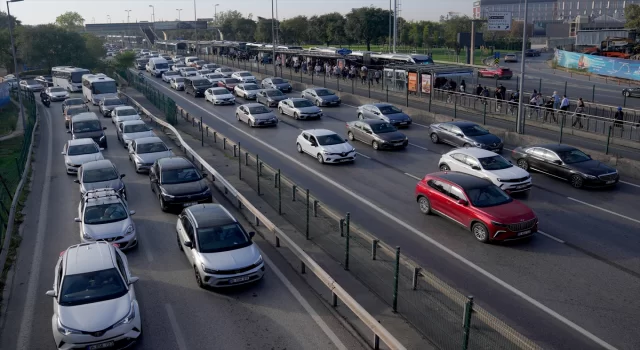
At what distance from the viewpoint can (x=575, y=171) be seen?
19234 mm

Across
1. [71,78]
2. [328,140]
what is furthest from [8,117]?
[328,140]

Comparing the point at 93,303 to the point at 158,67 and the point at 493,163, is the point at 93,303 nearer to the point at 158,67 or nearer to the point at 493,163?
the point at 493,163

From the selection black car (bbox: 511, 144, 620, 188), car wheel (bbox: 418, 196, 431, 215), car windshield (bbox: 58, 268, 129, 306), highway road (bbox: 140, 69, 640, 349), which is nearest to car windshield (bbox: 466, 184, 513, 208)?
highway road (bbox: 140, 69, 640, 349)

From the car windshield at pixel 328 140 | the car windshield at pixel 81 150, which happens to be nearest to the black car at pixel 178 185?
the car windshield at pixel 81 150

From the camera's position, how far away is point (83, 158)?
22.9 metres

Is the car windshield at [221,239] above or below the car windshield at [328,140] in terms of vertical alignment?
below

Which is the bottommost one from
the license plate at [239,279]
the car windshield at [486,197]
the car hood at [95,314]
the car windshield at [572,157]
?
the license plate at [239,279]

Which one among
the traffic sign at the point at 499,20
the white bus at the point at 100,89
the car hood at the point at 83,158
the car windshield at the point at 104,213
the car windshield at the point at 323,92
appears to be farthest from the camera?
the traffic sign at the point at 499,20

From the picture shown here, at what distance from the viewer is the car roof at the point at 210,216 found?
1304cm

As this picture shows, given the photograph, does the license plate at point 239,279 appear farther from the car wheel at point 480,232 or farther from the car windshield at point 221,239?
the car wheel at point 480,232

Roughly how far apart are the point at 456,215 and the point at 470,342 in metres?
6.78

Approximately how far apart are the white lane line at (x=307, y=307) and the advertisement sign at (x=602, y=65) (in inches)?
1968

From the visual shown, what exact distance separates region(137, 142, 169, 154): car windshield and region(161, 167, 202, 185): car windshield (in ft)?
16.4

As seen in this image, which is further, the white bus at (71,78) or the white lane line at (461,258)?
the white bus at (71,78)
